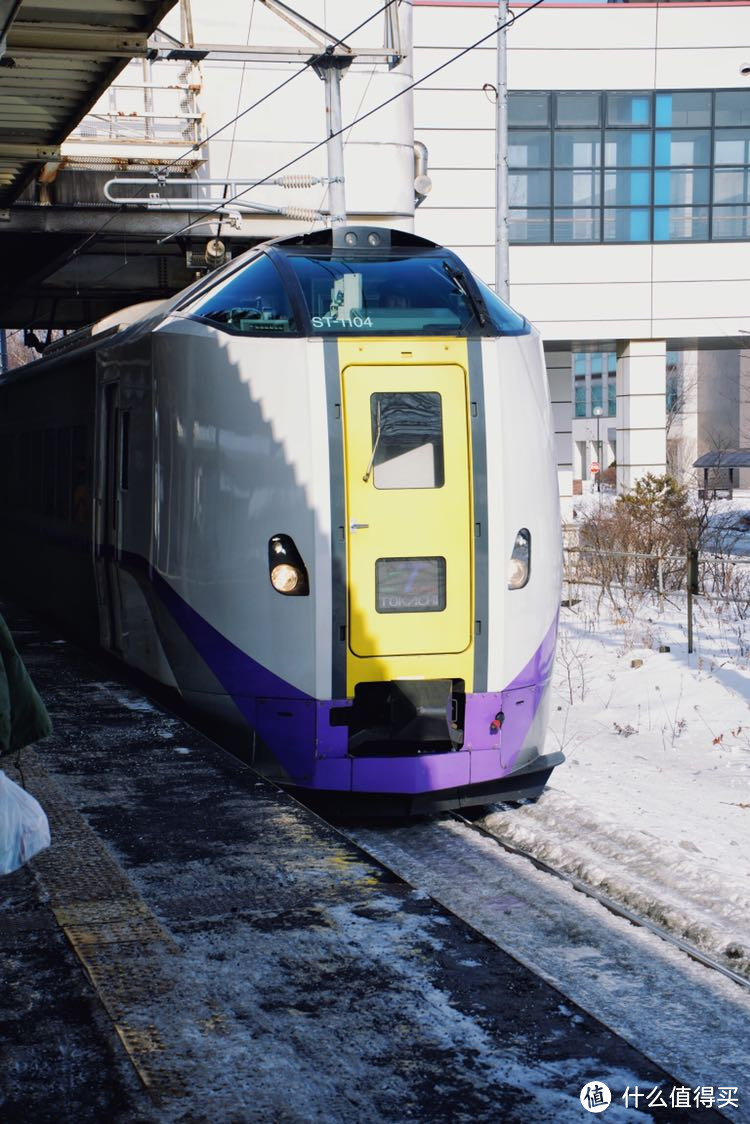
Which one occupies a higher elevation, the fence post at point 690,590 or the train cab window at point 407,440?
the train cab window at point 407,440

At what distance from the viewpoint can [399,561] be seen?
24.9 ft

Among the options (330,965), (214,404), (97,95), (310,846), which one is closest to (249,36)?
(97,95)

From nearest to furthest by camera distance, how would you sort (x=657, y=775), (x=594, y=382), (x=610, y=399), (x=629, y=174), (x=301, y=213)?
(x=657, y=775), (x=301, y=213), (x=629, y=174), (x=610, y=399), (x=594, y=382)

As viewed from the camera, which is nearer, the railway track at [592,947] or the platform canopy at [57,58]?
the railway track at [592,947]

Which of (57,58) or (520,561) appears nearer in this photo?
(520,561)

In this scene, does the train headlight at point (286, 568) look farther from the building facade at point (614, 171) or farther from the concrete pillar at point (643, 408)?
the concrete pillar at point (643, 408)

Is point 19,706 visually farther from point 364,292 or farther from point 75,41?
point 75,41

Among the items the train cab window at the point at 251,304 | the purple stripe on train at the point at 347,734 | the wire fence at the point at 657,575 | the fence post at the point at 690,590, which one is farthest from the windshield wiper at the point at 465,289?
the wire fence at the point at 657,575

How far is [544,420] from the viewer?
8.06 metres

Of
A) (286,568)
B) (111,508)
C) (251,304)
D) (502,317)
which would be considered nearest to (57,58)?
(111,508)

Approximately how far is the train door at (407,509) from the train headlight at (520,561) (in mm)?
260

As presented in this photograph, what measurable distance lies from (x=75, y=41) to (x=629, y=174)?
20.6 metres

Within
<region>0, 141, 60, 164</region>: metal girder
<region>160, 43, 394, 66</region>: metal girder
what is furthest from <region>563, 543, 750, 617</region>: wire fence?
<region>0, 141, 60, 164</region>: metal girder

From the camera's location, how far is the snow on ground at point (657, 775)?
Result: 6598mm
